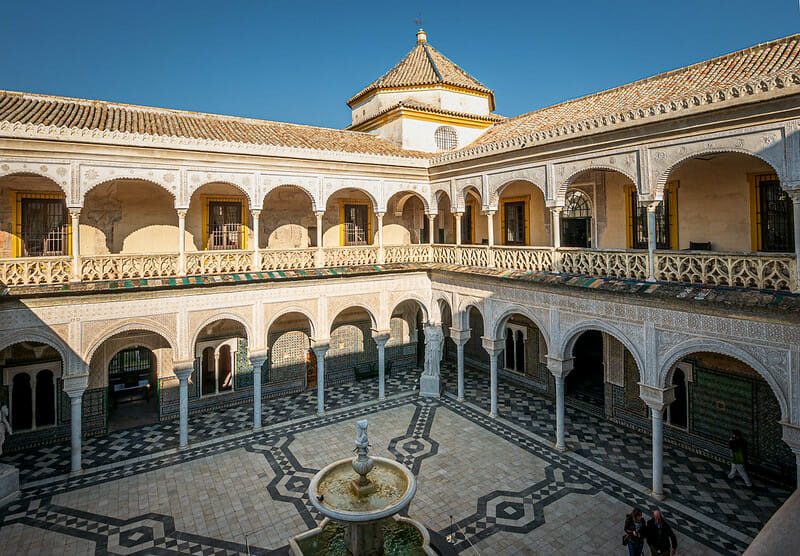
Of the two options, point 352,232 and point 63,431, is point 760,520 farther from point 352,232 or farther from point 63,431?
point 63,431

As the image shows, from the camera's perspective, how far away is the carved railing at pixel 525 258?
34.6 feet

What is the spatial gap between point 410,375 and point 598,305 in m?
8.09

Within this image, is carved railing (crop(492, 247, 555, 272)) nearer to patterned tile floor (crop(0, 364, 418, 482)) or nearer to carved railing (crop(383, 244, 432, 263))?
carved railing (crop(383, 244, 432, 263))

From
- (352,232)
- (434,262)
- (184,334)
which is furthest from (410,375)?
(184,334)

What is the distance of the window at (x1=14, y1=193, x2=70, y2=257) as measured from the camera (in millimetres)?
10672

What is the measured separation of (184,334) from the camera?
10.6m

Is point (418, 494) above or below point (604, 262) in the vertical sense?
below

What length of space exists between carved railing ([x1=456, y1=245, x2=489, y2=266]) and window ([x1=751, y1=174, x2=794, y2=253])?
5.64 meters

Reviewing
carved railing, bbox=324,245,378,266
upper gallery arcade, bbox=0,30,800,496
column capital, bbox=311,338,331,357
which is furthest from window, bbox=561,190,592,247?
column capital, bbox=311,338,331,357

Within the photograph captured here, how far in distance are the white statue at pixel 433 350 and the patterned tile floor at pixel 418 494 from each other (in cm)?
190

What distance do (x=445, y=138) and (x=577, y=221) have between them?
6.34 m

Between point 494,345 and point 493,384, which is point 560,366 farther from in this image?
point 493,384

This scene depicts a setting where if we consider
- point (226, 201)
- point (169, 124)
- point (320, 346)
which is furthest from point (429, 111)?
point (320, 346)

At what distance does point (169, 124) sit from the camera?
12312 millimetres
